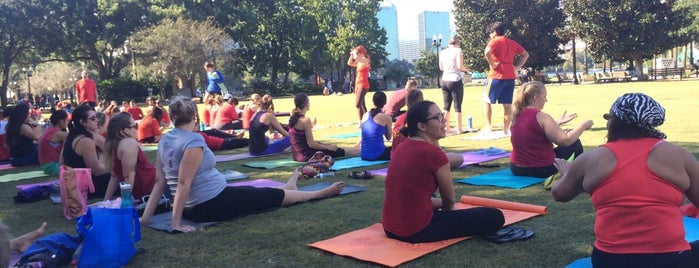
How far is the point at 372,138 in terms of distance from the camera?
870 cm

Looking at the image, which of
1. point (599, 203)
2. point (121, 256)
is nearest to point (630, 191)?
point (599, 203)

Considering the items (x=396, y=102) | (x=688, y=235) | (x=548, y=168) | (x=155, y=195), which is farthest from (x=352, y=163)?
(x=688, y=235)

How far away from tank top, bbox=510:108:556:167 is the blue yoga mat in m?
0.19

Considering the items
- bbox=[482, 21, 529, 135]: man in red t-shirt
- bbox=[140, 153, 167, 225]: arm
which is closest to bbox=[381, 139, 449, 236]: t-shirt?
bbox=[140, 153, 167, 225]: arm

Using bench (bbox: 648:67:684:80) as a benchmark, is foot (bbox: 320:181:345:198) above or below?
below

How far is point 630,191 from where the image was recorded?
2.80 m

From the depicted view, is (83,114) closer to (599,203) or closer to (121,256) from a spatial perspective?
(121,256)

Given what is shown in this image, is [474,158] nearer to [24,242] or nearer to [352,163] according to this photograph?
[352,163]

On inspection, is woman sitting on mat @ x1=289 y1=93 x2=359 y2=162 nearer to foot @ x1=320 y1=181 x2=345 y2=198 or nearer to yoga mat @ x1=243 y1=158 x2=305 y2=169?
yoga mat @ x1=243 y1=158 x2=305 y2=169

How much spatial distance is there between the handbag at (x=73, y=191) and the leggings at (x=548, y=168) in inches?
188

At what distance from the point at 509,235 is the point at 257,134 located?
6.77 m

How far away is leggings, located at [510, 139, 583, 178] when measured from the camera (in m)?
6.62

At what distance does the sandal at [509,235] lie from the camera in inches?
168

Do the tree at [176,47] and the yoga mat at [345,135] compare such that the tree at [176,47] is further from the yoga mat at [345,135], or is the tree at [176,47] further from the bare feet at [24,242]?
the bare feet at [24,242]
